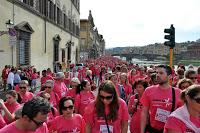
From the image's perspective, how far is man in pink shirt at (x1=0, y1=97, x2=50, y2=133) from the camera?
3590mm

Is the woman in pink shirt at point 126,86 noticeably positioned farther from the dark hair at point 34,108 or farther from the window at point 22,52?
the window at point 22,52

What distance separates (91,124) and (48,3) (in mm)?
29126

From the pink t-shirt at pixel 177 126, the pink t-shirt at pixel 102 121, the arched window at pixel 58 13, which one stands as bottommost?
the pink t-shirt at pixel 102 121

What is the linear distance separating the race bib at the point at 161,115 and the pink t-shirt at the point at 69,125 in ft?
3.60

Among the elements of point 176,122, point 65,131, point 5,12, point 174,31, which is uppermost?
point 5,12

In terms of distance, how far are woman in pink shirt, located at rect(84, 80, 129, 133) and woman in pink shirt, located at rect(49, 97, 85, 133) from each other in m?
0.66

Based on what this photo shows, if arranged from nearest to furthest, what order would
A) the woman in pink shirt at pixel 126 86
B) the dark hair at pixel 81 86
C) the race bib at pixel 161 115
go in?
1. the race bib at pixel 161 115
2. the dark hair at pixel 81 86
3. the woman in pink shirt at pixel 126 86

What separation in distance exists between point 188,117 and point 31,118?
154 cm

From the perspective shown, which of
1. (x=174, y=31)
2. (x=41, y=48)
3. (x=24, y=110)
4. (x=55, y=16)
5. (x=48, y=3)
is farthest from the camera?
(x=55, y=16)

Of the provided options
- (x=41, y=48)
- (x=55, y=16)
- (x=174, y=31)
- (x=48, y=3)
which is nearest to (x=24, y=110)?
(x=174, y=31)

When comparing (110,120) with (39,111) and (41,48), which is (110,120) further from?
(41,48)

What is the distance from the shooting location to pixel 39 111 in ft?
11.9

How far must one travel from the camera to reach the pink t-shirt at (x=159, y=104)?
18.2ft

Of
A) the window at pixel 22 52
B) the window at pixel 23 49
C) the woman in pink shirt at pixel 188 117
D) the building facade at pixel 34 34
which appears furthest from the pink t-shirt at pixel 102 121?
the window at pixel 22 52
